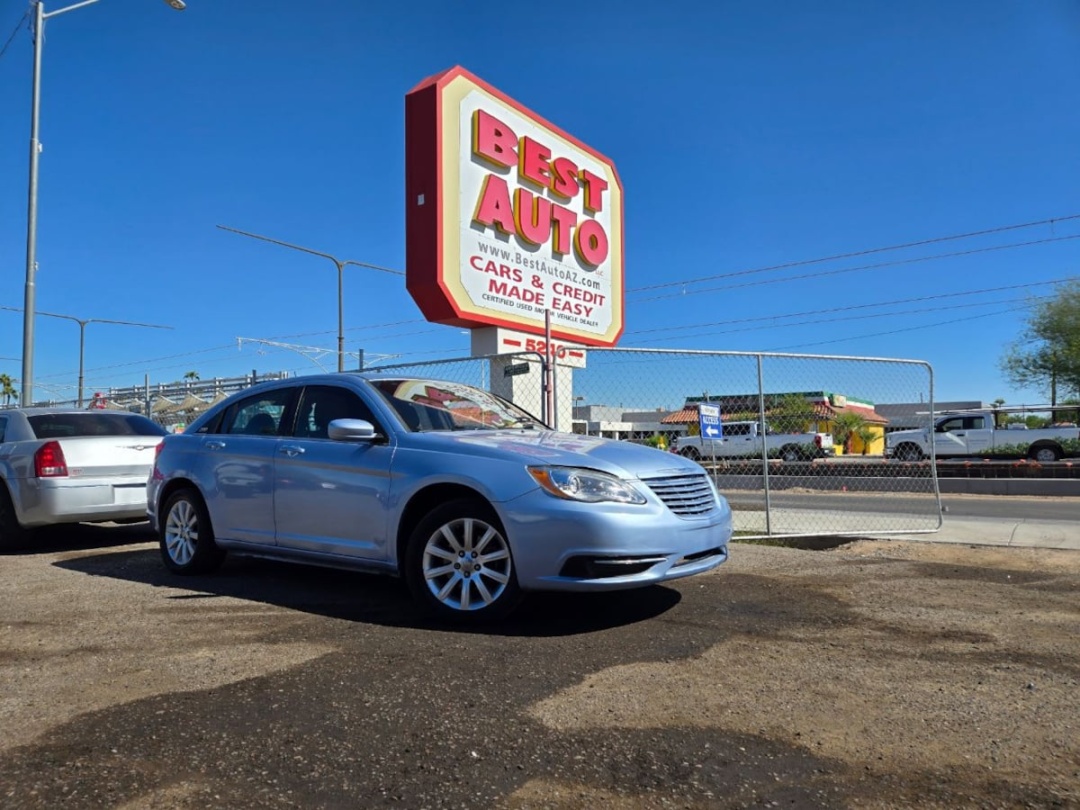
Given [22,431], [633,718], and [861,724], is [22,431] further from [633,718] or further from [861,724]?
[861,724]

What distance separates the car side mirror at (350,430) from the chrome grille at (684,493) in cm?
177

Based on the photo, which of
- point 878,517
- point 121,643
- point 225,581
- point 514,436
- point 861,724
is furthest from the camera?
point 878,517

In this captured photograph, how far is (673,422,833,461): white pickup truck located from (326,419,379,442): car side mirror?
4.61 m

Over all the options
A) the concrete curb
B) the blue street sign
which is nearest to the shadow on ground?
the blue street sign

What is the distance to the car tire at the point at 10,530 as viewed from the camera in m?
7.84

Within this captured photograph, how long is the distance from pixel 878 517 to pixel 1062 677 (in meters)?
7.37

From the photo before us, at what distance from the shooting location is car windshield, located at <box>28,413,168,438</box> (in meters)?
8.14

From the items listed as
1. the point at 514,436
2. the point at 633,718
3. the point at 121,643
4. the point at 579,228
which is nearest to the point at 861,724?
the point at 633,718

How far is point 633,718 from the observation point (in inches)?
126

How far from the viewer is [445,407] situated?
5652mm

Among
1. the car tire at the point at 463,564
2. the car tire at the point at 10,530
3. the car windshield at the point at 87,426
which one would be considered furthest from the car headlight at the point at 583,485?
the car tire at the point at 10,530

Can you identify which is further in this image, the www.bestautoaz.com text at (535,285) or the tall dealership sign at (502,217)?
the www.bestautoaz.com text at (535,285)

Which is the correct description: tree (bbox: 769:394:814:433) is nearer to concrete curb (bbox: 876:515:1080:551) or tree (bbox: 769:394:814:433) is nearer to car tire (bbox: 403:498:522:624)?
concrete curb (bbox: 876:515:1080:551)

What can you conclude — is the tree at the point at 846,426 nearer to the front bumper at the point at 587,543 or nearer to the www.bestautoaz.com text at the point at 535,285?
the www.bestautoaz.com text at the point at 535,285
